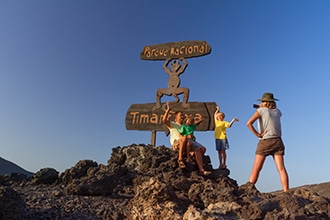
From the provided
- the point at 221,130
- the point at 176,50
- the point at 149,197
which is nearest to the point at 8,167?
the point at 176,50

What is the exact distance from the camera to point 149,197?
3.89 metres

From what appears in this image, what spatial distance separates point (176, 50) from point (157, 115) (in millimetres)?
3107

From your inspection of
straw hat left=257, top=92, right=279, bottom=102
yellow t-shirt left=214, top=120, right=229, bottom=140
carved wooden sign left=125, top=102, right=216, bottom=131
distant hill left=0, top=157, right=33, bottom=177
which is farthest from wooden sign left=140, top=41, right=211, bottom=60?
distant hill left=0, top=157, right=33, bottom=177

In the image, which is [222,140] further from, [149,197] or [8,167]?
[8,167]

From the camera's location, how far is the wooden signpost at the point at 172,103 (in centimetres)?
1380

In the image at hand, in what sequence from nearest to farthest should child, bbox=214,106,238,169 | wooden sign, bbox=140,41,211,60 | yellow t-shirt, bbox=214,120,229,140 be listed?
child, bbox=214,106,238,169, yellow t-shirt, bbox=214,120,229,140, wooden sign, bbox=140,41,211,60

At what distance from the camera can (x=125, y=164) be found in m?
10.2

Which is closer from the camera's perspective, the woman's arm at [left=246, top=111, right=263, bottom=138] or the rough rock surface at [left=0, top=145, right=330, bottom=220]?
the rough rock surface at [left=0, top=145, right=330, bottom=220]

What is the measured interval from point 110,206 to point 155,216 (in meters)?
2.59

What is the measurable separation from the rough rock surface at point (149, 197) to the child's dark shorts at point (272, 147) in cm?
90

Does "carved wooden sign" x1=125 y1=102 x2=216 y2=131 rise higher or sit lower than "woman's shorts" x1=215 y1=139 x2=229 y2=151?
higher

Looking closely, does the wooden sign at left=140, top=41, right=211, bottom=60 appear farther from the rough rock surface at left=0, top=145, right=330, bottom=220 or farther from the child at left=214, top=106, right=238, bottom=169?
the rough rock surface at left=0, top=145, right=330, bottom=220

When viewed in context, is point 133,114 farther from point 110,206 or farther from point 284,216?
point 284,216

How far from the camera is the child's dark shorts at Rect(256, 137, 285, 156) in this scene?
6711 mm
